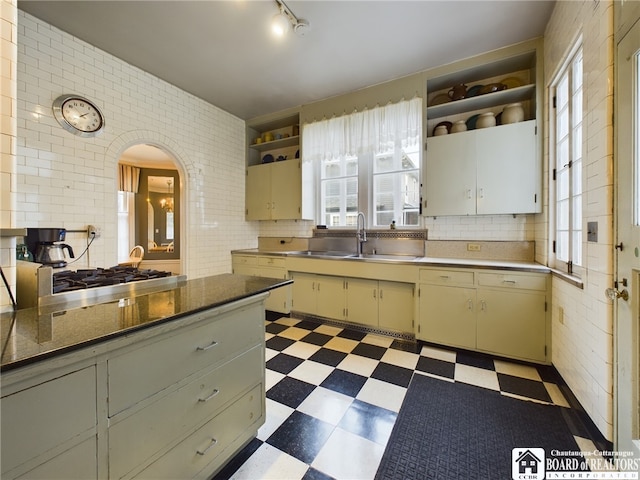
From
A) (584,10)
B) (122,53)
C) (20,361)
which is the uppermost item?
(122,53)

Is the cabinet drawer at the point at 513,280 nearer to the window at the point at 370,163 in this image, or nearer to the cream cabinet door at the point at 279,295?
the window at the point at 370,163

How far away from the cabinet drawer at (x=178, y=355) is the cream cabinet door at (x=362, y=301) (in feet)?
5.72

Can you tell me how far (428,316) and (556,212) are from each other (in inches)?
55.2

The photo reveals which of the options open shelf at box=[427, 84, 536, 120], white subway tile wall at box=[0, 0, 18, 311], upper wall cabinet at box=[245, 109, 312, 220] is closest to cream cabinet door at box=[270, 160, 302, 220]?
upper wall cabinet at box=[245, 109, 312, 220]

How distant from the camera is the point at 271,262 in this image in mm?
3535

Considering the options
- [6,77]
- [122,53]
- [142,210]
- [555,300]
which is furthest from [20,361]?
[142,210]

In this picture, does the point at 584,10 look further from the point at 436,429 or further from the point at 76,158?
the point at 76,158

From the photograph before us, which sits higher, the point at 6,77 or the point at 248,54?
the point at 248,54

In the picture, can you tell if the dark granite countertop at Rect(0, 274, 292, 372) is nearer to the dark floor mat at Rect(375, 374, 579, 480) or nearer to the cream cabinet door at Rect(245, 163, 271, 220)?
the dark floor mat at Rect(375, 374, 579, 480)

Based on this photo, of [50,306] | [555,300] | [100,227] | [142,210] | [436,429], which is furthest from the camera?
[142,210]

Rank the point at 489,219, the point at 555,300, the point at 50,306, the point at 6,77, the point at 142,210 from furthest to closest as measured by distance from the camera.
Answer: the point at 142,210
the point at 489,219
the point at 555,300
the point at 50,306
the point at 6,77

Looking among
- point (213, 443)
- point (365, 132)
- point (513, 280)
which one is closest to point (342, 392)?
point (213, 443)

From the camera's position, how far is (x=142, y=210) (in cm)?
576

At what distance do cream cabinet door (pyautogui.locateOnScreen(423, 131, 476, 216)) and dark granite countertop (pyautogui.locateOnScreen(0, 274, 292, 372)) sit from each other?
216 centimetres
